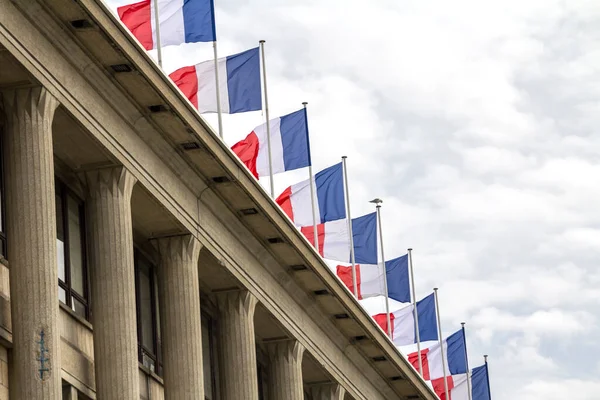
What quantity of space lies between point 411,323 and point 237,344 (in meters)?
18.6

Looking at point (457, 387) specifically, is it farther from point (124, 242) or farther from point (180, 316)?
point (124, 242)

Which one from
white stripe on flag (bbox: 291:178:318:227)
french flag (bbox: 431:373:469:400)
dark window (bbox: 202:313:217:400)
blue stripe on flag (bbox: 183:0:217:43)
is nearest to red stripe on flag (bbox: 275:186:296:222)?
white stripe on flag (bbox: 291:178:318:227)

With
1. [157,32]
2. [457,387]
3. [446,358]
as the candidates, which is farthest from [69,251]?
[457,387]

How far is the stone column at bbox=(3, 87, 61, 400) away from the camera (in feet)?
116

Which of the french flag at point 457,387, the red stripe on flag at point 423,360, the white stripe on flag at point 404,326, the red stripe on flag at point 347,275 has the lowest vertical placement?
the french flag at point 457,387

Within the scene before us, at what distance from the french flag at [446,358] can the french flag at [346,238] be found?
9.00 m

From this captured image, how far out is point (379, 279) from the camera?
64.2 metres

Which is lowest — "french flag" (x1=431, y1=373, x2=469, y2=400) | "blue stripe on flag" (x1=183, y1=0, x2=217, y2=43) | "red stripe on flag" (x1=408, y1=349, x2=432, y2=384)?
"french flag" (x1=431, y1=373, x2=469, y2=400)

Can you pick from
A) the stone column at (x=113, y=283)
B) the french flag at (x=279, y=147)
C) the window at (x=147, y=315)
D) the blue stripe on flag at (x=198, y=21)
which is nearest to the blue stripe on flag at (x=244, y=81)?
the blue stripe on flag at (x=198, y=21)

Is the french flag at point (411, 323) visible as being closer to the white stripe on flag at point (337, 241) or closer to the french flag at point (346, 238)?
the french flag at point (346, 238)

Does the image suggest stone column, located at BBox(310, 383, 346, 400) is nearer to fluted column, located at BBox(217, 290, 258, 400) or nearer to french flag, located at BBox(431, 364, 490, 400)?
fluted column, located at BBox(217, 290, 258, 400)

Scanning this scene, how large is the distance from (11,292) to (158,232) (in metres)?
10.7

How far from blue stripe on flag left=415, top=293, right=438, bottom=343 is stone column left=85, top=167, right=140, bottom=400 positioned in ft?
93.9

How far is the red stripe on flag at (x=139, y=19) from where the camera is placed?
147ft
